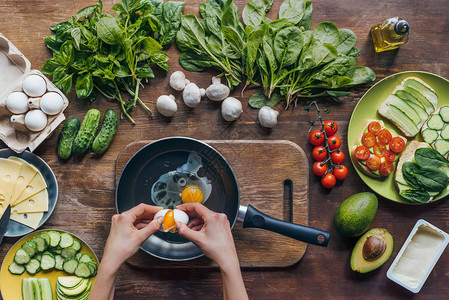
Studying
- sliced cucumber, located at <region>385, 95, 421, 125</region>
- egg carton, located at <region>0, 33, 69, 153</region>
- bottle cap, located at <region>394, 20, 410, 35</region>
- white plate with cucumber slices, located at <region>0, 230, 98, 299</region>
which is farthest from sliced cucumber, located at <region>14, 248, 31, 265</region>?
bottle cap, located at <region>394, 20, 410, 35</region>

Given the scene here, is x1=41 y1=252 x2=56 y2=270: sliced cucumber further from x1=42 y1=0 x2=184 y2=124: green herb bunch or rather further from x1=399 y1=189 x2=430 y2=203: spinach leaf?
x1=399 y1=189 x2=430 y2=203: spinach leaf

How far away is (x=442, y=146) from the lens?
Result: 1.75m

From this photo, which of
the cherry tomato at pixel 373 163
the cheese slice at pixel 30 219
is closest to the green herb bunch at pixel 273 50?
the cherry tomato at pixel 373 163

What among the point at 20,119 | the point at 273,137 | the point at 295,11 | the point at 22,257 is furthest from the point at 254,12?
the point at 22,257

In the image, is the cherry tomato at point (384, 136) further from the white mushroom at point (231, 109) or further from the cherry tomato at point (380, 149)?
the white mushroom at point (231, 109)

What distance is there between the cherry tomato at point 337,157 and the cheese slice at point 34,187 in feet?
4.26

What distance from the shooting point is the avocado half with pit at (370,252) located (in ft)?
5.52

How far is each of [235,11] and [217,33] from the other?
126mm

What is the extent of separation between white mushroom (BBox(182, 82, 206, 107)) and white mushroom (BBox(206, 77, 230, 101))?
0.15ft

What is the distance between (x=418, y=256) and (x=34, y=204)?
1741 millimetres

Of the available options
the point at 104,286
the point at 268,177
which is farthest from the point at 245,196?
the point at 104,286

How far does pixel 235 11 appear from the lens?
1.73 m

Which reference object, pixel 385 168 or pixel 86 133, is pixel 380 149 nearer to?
pixel 385 168

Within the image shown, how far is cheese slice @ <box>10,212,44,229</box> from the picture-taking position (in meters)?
1.72
